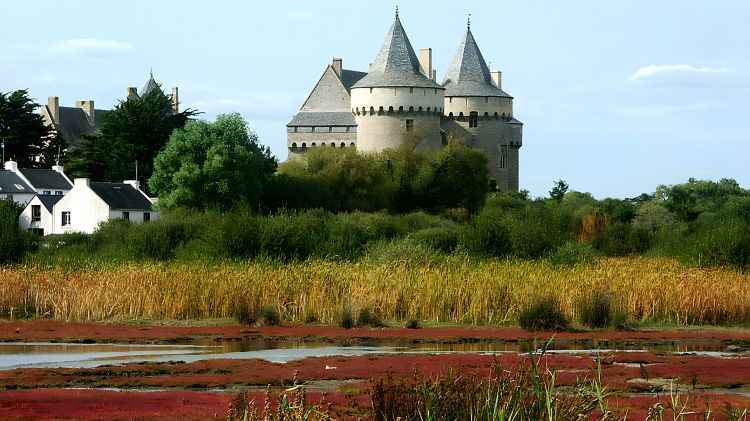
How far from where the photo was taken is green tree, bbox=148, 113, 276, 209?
61781mm

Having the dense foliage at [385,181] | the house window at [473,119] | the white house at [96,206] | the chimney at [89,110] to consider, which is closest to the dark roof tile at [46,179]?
the white house at [96,206]

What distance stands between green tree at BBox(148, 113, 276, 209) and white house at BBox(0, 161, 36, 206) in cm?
1499

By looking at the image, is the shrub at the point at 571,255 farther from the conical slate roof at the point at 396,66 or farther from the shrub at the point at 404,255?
the conical slate roof at the point at 396,66

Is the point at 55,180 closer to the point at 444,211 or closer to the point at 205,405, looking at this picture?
the point at 444,211

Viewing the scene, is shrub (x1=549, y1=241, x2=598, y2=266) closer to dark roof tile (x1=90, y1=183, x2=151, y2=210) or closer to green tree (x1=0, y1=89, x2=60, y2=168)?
dark roof tile (x1=90, y1=183, x2=151, y2=210)

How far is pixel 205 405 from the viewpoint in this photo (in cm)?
1293

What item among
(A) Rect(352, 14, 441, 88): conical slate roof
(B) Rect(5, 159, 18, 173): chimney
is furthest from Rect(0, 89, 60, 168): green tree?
(A) Rect(352, 14, 441, 88): conical slate roof

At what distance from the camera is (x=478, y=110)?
94.8 meters

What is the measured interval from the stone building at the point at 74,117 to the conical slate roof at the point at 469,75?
99.9 ft

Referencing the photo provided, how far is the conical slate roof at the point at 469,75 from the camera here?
95.4 metres

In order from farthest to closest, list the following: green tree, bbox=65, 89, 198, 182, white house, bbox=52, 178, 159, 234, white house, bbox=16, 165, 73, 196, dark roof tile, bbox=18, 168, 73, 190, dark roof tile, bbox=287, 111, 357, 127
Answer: dark roof tile, bbox=287, 111, 357, 127, dark roof tile, bbox=18, 168, 73, 190, white house, bbox=16, 165, 73, 196, green tree, bbox=65, 89, 198, 182, white house, bbox=52, 178, 159, 234

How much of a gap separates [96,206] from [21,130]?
2355 cm

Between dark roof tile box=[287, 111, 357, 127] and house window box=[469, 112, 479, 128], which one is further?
dark roof tile box=[287, 111, 357, 127]

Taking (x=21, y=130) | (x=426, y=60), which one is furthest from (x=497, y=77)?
(x=21, y=130)
